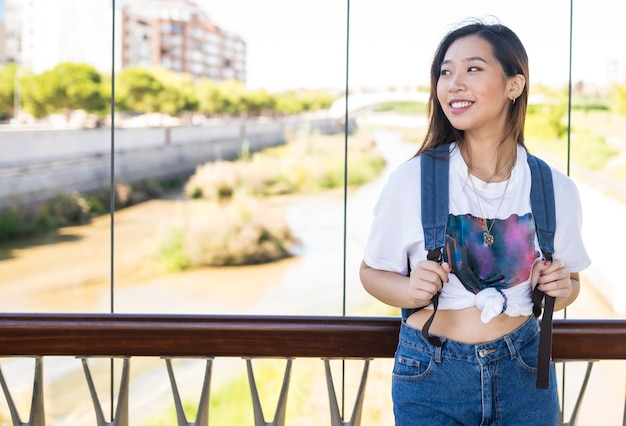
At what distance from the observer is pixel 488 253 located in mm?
1048

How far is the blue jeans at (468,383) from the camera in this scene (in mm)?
1040

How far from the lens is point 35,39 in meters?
28.5

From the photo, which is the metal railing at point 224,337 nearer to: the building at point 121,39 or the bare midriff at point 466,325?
the bare midriff at point 466,325

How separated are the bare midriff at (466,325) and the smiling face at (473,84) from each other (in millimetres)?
275

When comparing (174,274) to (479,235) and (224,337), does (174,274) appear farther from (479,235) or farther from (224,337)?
(479,235)

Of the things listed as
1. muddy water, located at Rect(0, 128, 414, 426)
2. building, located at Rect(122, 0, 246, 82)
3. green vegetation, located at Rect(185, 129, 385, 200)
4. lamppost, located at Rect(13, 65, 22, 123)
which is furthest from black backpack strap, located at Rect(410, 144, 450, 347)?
lamppost, located at Rect(13, 65, 22, 123)

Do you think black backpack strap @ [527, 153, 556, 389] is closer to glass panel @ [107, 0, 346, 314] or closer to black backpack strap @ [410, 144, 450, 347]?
black backpack strap @ [410, 144, 450, 347]

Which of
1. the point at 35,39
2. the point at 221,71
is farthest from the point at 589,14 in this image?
the point at 35,39

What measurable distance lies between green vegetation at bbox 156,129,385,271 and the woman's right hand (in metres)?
23.2

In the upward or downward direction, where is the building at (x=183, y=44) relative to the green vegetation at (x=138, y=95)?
upward

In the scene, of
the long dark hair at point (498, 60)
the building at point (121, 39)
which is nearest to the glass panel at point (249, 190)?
the building at point (121, 39)

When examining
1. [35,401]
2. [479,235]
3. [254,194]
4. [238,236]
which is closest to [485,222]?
[479,235]

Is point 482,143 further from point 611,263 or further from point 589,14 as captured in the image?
point 589,14

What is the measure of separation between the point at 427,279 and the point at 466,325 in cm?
10
